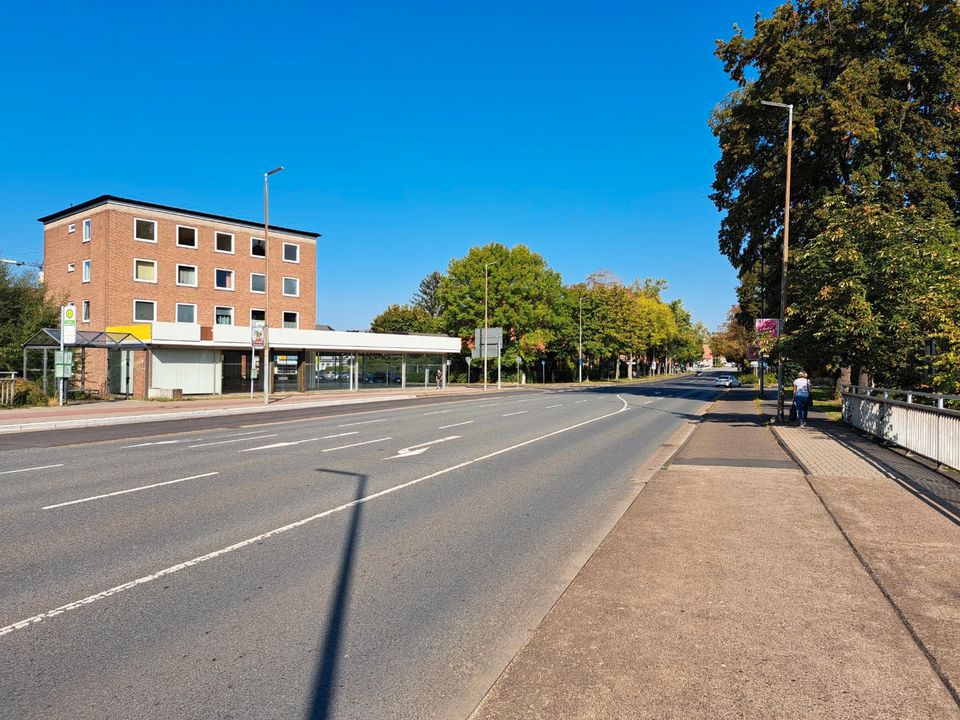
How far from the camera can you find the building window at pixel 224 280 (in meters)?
46.1

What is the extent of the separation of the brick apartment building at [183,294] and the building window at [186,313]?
0.07m

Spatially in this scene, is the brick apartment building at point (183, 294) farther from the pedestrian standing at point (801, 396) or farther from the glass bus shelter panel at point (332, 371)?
the pedestrian standing at point (801, 396)

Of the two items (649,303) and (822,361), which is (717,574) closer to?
(822,361)

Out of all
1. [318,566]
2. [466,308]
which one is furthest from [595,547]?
[466,308]

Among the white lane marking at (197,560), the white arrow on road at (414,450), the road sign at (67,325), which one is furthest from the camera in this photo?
the road sign at (67,325)

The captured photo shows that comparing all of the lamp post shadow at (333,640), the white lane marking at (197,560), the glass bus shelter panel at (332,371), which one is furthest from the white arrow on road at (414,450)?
the glass bus shelter panel at (332,371)

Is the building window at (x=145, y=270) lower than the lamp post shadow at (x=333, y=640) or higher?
higher

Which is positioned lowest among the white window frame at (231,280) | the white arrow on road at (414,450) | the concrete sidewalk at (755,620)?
the white arrow on road at (414,450)

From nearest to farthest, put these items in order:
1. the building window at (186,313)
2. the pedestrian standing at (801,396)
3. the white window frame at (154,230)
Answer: the pedestrian standing at (801,396) < the white window frame at (154,230) < the building window at (186,313)

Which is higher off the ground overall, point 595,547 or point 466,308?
point 466,308

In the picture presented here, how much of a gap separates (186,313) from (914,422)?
142 ft

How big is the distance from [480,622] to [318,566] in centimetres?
182

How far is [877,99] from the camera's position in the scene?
80.7ft

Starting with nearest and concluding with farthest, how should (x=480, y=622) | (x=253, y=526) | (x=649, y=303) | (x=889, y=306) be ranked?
(x=480, y=622), (x=253, y=526), (x=889, y=306), (x=649, y=303)
